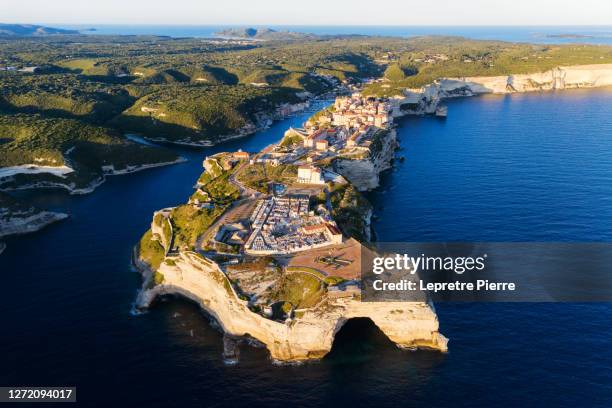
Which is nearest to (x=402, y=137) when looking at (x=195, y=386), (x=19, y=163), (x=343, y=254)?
(x=343, y=254)

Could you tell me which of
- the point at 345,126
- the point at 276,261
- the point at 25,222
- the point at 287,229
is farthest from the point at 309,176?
the point at 25,222

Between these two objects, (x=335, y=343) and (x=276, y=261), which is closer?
(x=335, y=343)

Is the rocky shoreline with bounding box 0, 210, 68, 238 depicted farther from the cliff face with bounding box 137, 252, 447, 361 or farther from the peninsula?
the cliff face with bounding box 137, 252, 447, 361

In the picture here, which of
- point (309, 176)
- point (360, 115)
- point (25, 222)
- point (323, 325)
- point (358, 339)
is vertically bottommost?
point (358, 339)

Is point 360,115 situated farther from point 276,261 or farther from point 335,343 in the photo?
point 335,343

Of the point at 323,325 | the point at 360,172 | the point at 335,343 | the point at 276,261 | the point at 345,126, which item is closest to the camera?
the point at 323,325

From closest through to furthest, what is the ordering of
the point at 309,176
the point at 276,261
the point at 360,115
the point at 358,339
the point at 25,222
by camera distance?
the point at 358,339 < the point at 276,261 < the point at 25,222 < the point at 309,176 < the point at 360,115
